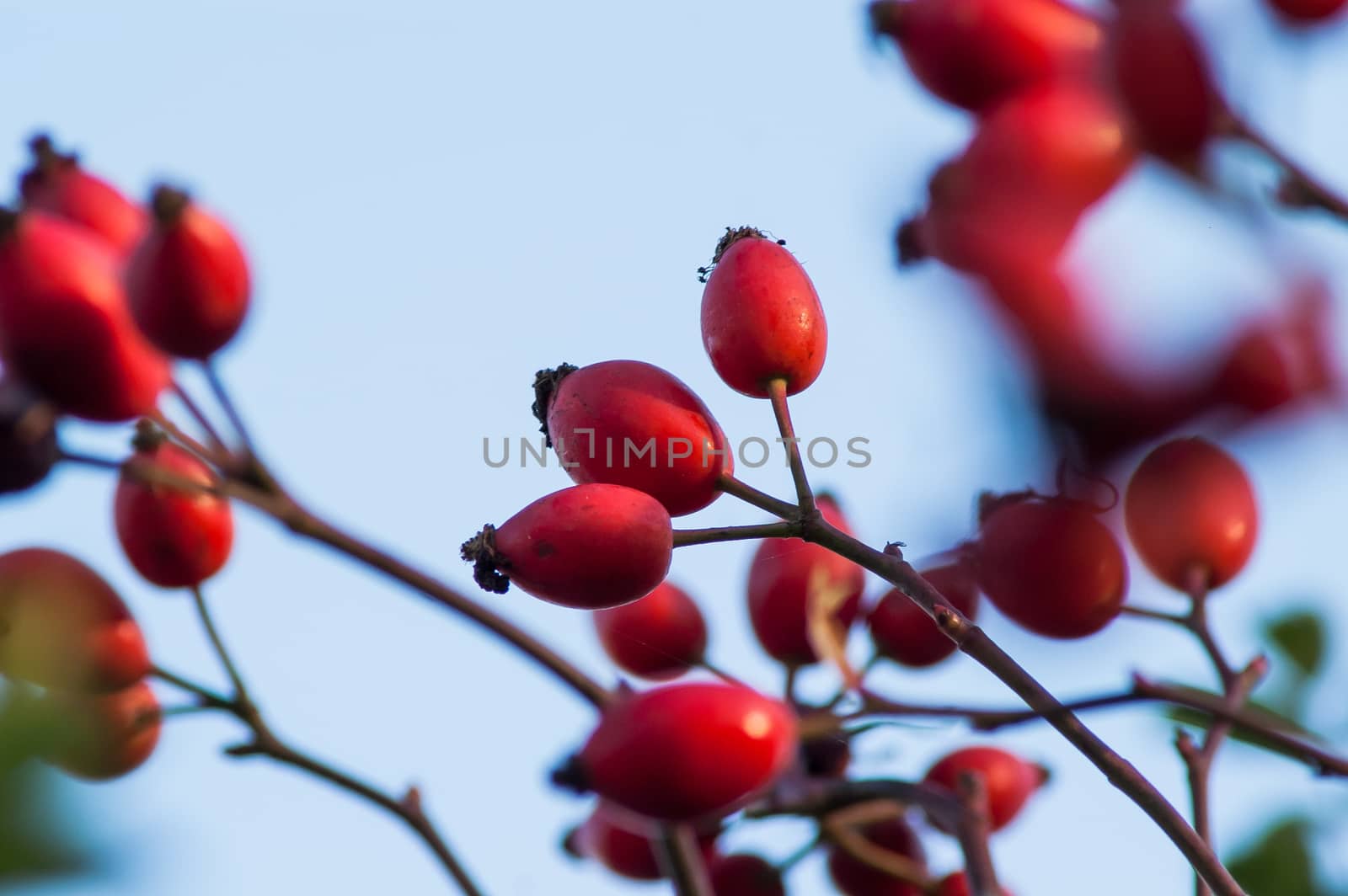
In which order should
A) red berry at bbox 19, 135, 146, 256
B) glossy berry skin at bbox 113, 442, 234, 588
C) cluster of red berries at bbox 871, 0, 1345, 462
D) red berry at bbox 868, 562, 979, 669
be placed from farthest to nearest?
red berry at bbox 868, 562, 979, 669, glossy berry skin at bbox 113, 442, 234, 588, red berry at bbox 19, 135, 146, 256, cluster of red berries at bbox 871, 0, 1345, 462

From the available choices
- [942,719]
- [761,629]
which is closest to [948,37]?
[942,719]

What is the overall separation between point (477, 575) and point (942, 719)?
0.48 m

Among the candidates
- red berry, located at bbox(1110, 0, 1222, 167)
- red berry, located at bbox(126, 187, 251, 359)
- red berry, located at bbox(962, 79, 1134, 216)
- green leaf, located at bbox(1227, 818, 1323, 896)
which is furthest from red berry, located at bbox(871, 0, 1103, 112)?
green leaf, located at bbox(1227, 818, 1323, 896)

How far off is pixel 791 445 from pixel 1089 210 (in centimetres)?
56

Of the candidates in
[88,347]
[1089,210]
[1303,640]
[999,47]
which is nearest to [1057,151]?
[1089,210]

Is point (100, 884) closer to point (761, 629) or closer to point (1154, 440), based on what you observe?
point (1154, 440)

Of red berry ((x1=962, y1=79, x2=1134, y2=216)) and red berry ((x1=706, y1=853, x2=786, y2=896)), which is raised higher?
red berry ((x1=962, y1=79, x2=1134, y2=216))

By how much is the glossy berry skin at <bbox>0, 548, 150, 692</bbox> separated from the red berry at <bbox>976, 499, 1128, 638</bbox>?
72 centimetres

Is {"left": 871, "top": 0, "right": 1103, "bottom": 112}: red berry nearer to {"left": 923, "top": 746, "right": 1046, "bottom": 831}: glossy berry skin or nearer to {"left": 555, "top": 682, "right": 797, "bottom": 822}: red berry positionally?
{"left": 555, "top": 682, "right": 797, "bottom": 822}: red berry

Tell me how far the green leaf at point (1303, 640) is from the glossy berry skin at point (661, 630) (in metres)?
0.70

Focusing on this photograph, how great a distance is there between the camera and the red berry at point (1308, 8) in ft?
2.29

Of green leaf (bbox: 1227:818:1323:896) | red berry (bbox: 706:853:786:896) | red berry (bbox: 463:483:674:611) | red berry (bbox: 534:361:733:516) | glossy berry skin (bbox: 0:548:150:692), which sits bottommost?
red berry (bbox: 706:853:786:896)

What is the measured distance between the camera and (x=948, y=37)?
35.2 inches

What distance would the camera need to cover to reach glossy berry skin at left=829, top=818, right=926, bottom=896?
1570 millimetres
